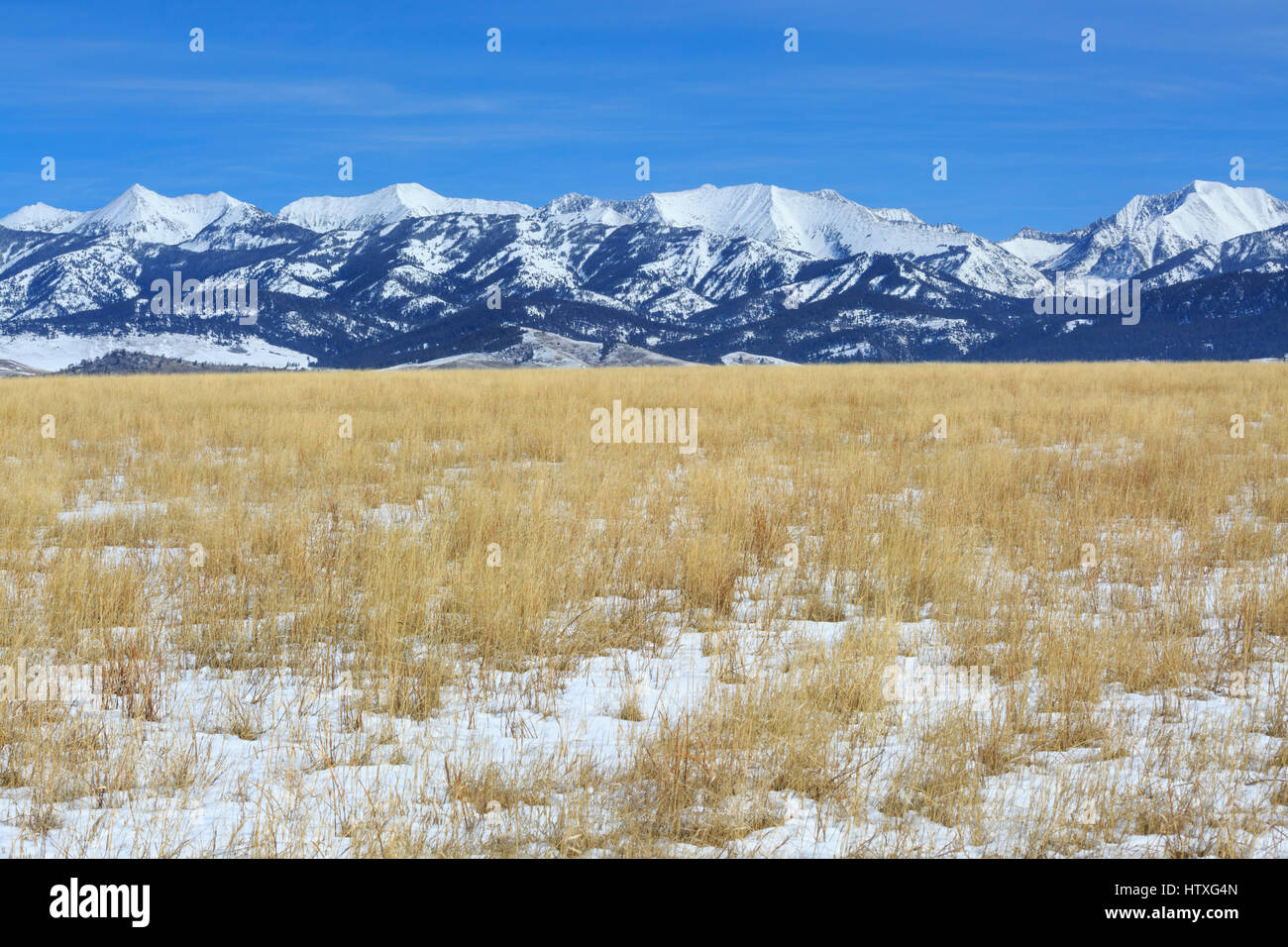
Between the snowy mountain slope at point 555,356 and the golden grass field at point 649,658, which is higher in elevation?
the snowy mountain slope at point 555,356

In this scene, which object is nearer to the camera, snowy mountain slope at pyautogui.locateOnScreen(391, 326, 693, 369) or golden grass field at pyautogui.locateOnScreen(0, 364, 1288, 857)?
golden grass field at pyautogui.locateOnScreen(0, 364, 1288, 857)

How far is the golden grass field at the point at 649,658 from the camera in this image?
3.46m

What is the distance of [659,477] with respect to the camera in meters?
11.3

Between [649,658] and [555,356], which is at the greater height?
[555,356]

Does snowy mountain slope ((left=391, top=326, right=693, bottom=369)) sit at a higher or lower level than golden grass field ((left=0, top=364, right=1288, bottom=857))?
higher

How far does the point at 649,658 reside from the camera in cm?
544

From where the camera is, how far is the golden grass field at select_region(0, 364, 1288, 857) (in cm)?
346

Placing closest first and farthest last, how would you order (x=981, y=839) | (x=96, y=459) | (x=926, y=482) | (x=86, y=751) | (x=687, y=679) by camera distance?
(x=981, y=839) < (x=86, y=751) < (x=687, y=679) < (x=926, y=482) < (x=96, y=459)

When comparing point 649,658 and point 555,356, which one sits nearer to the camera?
point 649,658

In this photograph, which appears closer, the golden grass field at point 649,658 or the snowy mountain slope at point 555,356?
the golden grass field at point 649,658
